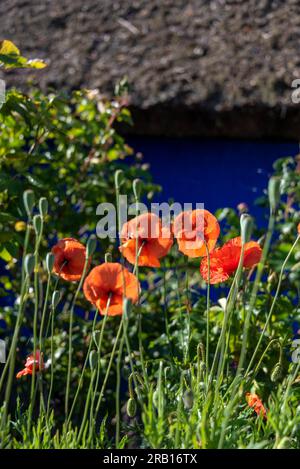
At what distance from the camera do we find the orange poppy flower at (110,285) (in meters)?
1.40

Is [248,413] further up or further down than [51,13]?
further down

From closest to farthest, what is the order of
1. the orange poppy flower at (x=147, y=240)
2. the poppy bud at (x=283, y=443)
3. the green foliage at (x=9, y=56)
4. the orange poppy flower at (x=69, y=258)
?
the poppy bud at (x=283, y=443), the orange poppy flower at (x=147, y=240), the orange poppy flower at (x=69, y=258), the green foliage at (x=9, y=56)

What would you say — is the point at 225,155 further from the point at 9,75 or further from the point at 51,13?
the point at 51,13

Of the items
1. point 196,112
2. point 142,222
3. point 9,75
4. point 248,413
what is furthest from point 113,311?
point 9,75

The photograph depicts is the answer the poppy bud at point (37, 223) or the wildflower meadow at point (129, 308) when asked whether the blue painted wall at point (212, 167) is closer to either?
the wildflower meadow at point (129, 308)

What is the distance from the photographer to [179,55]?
13.3 feet

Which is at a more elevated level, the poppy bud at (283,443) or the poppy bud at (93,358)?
the poppy bud at (93,358)

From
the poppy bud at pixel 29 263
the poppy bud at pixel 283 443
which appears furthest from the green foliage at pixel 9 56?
the poppy bud at pixel 283 443

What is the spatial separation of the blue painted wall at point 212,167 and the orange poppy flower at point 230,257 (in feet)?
7.06

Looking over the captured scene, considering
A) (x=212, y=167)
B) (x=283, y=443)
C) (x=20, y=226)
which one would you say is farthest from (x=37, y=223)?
(x=212, y=167)

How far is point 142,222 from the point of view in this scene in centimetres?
146

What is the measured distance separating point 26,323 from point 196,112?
4.25ft
